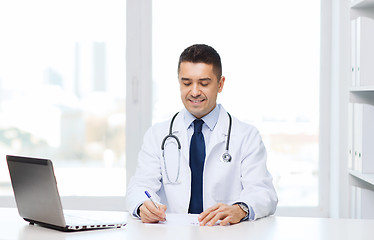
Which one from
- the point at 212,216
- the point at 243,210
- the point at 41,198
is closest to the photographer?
the point at 41,198

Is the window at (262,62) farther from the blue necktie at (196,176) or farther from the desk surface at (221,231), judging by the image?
the desk surface at (221,231)

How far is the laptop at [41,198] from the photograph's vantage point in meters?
1.71

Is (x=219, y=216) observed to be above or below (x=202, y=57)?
below

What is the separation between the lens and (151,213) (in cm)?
192

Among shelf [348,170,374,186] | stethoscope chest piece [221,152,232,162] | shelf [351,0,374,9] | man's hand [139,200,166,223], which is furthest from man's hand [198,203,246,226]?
shelf [351,0,374,9]

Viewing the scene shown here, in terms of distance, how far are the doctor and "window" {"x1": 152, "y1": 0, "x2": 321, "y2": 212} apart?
1.13 metres

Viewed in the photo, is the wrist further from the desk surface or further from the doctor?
the doctor

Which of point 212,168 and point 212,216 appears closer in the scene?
point 212,216

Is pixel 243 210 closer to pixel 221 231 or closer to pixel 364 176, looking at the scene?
pixel 221 231

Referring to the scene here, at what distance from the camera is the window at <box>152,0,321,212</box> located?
138 inches

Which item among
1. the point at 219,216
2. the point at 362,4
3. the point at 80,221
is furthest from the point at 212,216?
the point at 362,4

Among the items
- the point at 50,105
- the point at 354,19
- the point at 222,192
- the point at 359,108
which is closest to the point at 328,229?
the point at 222,192

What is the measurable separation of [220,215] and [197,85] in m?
0.61

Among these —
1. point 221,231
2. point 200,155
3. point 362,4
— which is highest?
point 362,4
